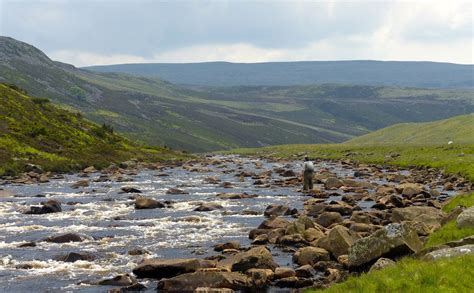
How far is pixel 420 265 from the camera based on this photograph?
1731cm

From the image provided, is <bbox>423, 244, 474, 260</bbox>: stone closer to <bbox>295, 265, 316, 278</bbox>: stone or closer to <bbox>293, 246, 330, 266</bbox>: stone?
<bbox>295, 265, 316, 278</bbox>: stone

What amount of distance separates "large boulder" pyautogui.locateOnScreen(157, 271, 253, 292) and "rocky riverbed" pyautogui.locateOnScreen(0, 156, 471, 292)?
43 millimetres

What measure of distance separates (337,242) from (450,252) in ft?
24.9

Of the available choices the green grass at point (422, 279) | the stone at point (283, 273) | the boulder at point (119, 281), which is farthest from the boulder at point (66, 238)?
the green grass at point (422, 279)

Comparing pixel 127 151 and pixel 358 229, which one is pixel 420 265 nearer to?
pixel 358 229

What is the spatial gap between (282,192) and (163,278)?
116 ft

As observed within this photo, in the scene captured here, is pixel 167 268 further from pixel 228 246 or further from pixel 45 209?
pixel 45 209

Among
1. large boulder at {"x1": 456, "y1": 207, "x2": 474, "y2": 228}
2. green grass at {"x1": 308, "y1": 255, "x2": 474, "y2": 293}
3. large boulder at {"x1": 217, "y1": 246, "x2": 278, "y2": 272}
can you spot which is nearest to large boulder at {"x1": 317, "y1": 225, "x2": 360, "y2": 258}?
large boulder at {"x1": 217, "y1": 246, "x2": 278, "y2": 272}

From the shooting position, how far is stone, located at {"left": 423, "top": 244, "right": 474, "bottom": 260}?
18.5m

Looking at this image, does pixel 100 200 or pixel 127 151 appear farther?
pixel 127 151

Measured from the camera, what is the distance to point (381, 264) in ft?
64.8

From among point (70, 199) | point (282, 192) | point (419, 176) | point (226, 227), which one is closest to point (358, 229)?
point (226, 227)

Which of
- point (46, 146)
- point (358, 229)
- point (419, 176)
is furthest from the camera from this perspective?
point (46, 146)

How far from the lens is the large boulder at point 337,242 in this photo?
83.0 feet
